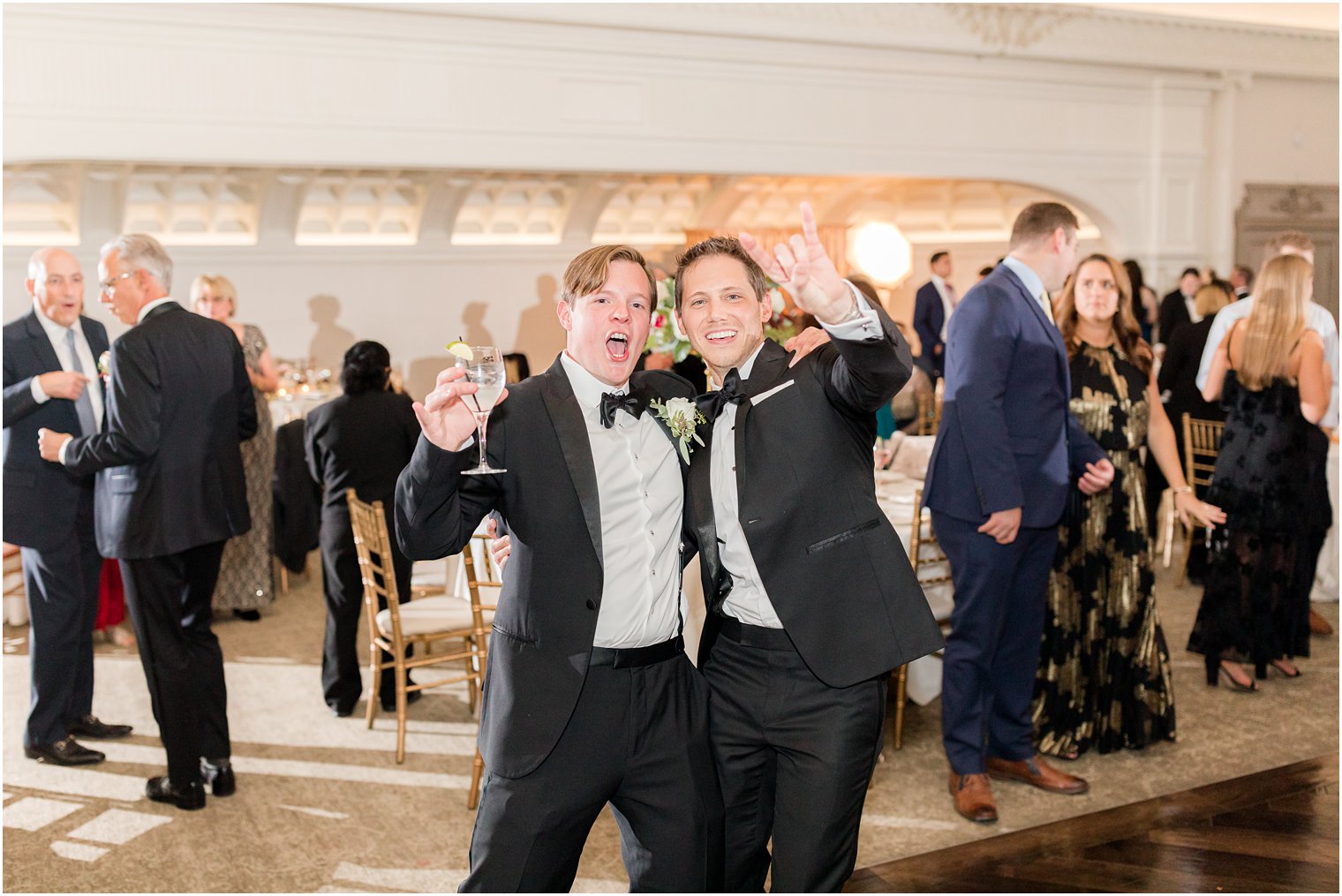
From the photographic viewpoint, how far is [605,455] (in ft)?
6.26

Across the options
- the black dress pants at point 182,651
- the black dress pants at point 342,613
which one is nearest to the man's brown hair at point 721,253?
the black dress pants at point 182,651

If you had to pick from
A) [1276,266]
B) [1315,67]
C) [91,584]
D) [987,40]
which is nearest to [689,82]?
[987,40]

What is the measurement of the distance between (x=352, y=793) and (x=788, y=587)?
2321 mm

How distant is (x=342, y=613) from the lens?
4438 millimetres

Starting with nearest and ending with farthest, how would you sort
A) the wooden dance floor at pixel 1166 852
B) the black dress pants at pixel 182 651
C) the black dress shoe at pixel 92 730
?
the wooden dance floor at pixel 1166 852
the black dress pants at pixel 182 651
the black dress shoe at pixel 92 730

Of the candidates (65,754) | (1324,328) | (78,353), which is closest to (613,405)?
(78,353)

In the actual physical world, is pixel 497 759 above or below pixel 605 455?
below

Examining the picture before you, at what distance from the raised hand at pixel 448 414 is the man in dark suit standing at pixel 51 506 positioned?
2.70 m

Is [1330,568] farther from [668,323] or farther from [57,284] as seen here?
[57,284]

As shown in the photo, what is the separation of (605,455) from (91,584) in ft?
9.90

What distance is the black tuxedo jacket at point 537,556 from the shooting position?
1846 millimetres

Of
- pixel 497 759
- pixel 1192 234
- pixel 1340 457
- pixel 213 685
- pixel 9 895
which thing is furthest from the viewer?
pixel 1192 234

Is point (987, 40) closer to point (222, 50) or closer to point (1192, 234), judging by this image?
point (1192, 234)

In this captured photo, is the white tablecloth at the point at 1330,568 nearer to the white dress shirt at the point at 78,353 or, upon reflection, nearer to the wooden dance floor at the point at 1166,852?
the wooden dance floor at the point at 1166,852
